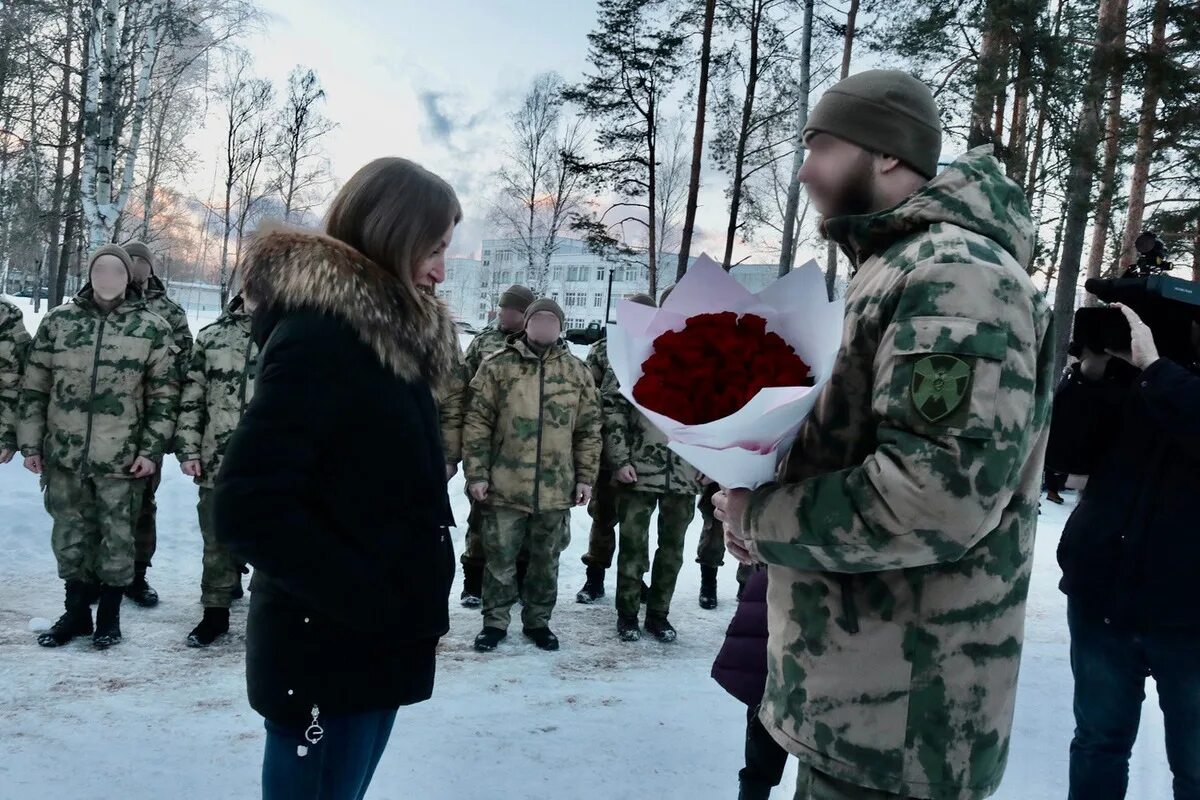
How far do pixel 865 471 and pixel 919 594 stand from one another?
0.98ft

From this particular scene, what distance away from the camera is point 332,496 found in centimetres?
177

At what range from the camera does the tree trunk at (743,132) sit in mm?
16469

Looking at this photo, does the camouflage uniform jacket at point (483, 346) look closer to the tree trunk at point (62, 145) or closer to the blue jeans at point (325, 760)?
the blue jeans at point (325, 760)

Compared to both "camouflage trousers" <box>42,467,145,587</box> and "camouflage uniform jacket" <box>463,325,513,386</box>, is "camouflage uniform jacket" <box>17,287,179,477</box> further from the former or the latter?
"camouflage uniform jacket" <box>463,325,513,386</box>

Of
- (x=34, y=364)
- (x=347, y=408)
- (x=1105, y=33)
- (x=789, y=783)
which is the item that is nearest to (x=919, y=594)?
(x=347, y=408)

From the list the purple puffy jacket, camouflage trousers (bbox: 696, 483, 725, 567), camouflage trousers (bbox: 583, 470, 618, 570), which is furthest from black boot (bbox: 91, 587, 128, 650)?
camouflage trousers (bbox: 696, 483, 725, 567)

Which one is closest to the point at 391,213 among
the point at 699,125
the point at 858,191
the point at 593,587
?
the point at 858,191

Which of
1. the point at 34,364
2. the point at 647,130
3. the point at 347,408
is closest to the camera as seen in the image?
the point at 347,408

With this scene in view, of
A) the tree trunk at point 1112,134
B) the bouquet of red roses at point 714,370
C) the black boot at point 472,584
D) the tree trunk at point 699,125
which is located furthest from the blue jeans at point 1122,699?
the tree trunk at point 699,125

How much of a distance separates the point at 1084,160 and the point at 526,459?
9.03m

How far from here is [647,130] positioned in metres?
18.6

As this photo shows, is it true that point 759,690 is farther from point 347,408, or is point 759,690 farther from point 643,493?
point 643,493

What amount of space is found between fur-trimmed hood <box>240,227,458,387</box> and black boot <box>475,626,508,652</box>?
3348mm

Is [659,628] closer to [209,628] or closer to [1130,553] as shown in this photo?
[209,628]
